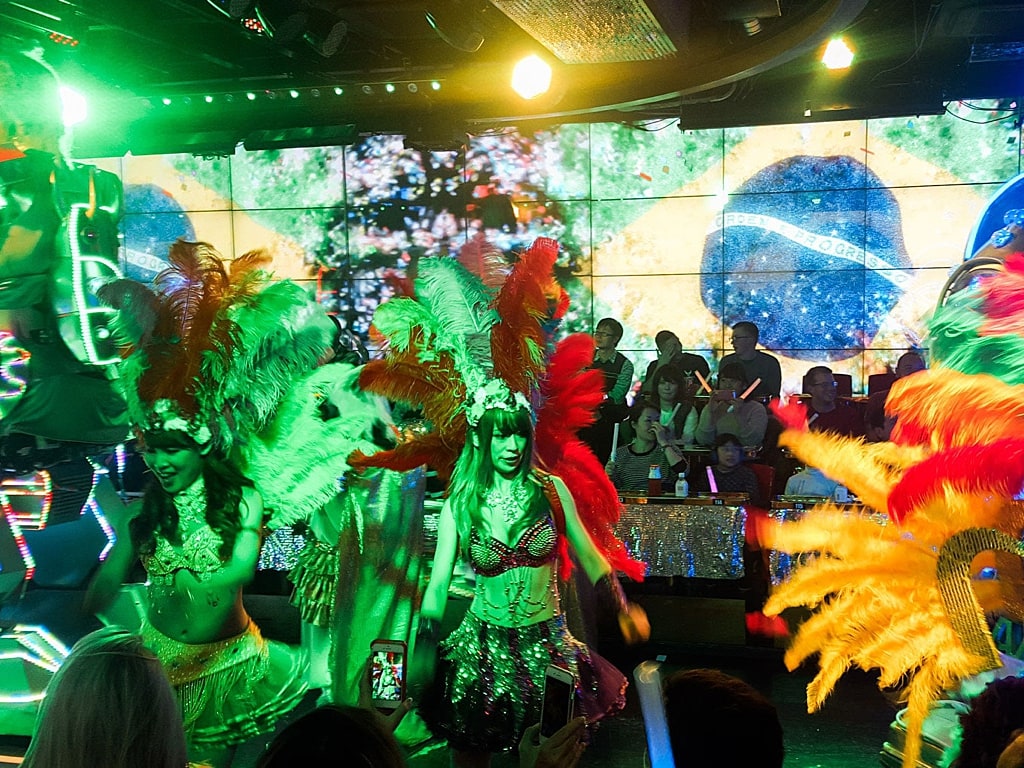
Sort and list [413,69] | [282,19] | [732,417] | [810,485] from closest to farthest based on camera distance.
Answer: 1. [282,19]
2. [810,485]
3. [732,417]
4. [413,69]

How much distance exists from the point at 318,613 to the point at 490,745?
0.90 meters

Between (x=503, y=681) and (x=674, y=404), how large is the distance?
3321 millimetres

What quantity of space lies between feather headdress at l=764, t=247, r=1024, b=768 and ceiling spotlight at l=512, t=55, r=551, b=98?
356 cm

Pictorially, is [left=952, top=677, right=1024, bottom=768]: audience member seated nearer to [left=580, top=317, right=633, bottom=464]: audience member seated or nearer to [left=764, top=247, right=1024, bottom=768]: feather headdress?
[left=764, top=247, right=1024, bottom=768]: feather headdress

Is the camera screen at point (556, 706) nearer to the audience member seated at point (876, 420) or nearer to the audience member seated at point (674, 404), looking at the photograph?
the audience member seated at point (674, 404)

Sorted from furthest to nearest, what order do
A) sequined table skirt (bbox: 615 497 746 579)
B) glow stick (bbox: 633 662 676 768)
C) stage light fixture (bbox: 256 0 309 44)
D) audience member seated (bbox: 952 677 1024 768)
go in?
sequined table skirt (bbox: 615 497 746 579) → stage light fixture (bbox: 256 0 309 44) → audience member seated (bbox: 952 677 1024 768) → glow stick (bbox: 633 662 676 768)

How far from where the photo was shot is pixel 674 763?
4.43 ft

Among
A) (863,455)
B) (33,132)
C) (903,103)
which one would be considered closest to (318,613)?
(863,455)

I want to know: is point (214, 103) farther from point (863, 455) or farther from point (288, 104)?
point (863, 455)

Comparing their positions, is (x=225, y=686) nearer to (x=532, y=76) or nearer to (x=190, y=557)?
(x=190, y=557)

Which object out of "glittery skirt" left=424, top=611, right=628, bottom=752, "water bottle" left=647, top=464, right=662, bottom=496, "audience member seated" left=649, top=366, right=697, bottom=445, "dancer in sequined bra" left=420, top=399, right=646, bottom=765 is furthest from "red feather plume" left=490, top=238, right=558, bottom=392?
"audience member seated" left=649, top=366, right=697, bottom=445

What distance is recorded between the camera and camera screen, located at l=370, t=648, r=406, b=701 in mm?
2398

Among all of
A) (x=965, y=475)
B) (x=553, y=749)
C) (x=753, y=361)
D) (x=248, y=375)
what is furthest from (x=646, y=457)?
(x=553, y=749)

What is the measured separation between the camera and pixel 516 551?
307cm
